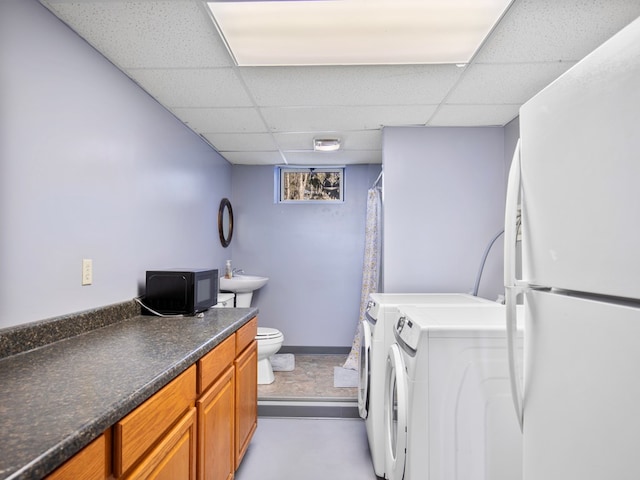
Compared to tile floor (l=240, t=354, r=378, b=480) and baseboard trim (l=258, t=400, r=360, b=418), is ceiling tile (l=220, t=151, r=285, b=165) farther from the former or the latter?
baseboard trim (l=258, t=400, r=360, b=418)

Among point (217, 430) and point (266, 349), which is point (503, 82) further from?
point (266, 349)

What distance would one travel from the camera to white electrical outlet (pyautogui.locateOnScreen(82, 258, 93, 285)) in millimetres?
1635

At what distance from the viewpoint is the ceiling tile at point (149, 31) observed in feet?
4.72

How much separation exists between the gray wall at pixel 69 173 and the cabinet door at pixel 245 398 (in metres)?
0.74

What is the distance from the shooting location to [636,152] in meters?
0.62

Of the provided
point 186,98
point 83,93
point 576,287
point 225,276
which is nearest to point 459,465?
point 576,287

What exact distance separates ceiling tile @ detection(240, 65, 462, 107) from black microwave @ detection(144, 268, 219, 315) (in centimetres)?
116

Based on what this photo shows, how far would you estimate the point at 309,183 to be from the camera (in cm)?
418

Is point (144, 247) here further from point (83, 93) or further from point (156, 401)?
point (156, 401)

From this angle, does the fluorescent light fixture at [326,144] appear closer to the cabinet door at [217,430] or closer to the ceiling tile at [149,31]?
the ceiling tile at [149,31]

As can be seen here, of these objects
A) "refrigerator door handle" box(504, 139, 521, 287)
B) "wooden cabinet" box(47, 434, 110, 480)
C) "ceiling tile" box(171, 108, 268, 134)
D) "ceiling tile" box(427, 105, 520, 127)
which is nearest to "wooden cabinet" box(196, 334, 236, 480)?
"wooden cabinet" box(47, 434, 110, 480)

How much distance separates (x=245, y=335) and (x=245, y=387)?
29 centimetres

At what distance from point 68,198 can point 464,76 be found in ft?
6.80

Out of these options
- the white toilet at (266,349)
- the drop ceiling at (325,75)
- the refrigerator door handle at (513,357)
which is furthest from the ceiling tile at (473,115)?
the white toilet at (266,349)
